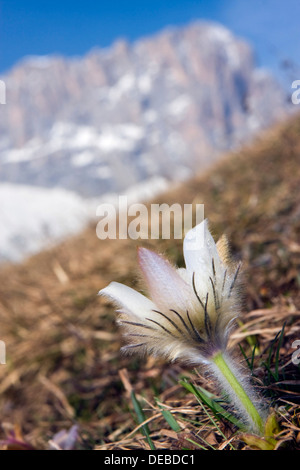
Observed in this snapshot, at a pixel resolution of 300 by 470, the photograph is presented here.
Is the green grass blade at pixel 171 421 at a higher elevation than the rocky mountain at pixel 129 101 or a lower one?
lower

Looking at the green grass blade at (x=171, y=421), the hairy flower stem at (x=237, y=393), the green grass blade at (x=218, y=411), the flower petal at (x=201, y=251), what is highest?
the flower petal at (x=201, y=251)

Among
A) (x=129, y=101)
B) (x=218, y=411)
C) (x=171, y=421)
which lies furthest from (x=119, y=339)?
(x=129, y=101)

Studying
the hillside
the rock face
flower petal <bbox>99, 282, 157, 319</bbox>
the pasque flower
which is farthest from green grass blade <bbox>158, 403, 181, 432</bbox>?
the rock face

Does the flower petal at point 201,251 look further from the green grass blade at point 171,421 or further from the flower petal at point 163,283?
the green grass blade at point 171,421

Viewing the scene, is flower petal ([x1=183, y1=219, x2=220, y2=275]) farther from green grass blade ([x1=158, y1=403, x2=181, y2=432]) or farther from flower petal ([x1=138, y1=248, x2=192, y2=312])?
green grass blade ([x1=158, y1=403, x2=181, y2=432])

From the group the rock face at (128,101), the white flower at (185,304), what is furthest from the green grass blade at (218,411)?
the rock face at (128,101)

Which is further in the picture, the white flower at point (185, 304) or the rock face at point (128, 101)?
the rock face at point (128, 101)
